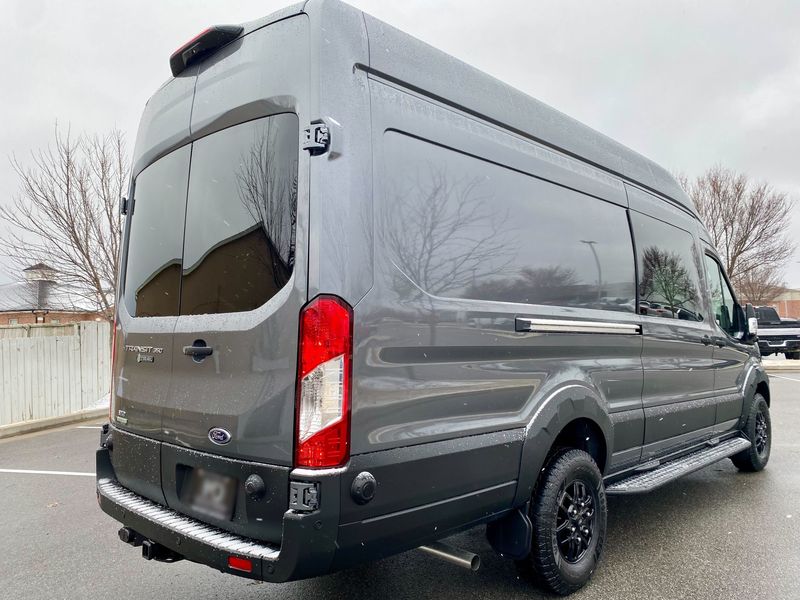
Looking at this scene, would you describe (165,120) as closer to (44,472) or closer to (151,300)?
(151,300)

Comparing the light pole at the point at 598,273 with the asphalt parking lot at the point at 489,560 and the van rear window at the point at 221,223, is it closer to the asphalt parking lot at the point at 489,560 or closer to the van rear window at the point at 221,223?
the asphalt parking lot at the point at 489,560

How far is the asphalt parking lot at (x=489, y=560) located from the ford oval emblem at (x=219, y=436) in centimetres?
123

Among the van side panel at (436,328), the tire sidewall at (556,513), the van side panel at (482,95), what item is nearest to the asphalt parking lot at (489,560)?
the tire sidewall at (556,513)

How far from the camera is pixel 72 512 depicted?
4.68 m

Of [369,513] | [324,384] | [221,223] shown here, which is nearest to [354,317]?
[324,384]

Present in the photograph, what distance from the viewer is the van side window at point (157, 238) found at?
9.34 ft

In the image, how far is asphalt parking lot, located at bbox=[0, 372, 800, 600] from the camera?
3.13m

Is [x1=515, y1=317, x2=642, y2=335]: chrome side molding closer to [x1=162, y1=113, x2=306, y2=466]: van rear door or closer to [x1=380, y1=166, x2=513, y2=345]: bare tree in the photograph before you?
[x1=380, y1=166, x2=513, y2=345]: bare tree

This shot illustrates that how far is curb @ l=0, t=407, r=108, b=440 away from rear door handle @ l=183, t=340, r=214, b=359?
778 centimetres

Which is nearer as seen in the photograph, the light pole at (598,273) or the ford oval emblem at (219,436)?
the ford oval emblem at (219,436)

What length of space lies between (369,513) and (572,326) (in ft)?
5.24

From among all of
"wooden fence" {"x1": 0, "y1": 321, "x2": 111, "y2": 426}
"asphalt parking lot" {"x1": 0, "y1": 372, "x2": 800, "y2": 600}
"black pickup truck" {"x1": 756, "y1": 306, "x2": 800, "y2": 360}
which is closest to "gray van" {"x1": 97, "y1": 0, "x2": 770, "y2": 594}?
"asphalt parking lot" {"x1": 0, "y1": 372, "x2": 800, "y2": 600}

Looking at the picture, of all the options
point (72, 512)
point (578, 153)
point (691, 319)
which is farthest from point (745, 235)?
point (72, 512)

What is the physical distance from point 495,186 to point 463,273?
1.84ft
